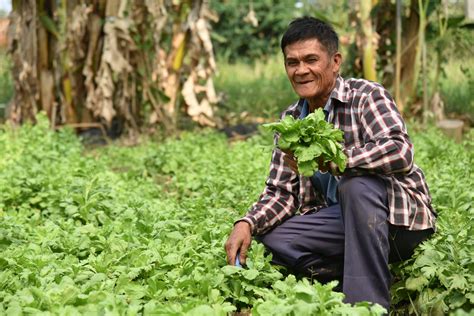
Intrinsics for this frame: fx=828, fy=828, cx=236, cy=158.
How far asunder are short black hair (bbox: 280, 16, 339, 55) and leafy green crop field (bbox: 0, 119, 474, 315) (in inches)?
24.1

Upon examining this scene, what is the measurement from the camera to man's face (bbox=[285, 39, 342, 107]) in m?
4.04

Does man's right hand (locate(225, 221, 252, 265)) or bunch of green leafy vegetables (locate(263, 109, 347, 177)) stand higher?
bunch of green leafy vegetables (locate(263, 109, 347, 177))

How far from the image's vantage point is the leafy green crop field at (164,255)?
3.20m

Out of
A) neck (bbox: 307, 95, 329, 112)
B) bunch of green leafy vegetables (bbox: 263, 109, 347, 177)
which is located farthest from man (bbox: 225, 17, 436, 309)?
bunch of green leafy vegetables (bbox: 263, 109, 347, 177)

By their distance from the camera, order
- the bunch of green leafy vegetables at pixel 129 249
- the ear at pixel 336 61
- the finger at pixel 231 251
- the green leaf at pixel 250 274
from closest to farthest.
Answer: the bunch of green leafy vegetables at pixel 129 249
the green leaf at pixel 250 274
the finger at pixel 231 251
the ear at pixel 336 61

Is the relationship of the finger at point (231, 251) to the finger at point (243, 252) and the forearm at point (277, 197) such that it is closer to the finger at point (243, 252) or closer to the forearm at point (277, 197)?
the finger at point (243, 252)

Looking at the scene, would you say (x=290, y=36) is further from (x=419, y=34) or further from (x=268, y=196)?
(x=419, y=34)

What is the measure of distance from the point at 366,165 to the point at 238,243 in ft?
2.32

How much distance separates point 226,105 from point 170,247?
878 cm

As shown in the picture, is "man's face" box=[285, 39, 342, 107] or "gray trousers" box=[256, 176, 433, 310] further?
"man's face" box=[285, 39, 342, 107]

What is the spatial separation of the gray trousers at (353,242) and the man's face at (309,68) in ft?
1.73

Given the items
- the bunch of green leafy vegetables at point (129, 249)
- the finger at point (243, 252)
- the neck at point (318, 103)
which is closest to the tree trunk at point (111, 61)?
the bunch of green leafy vegetables at point (129, 249)

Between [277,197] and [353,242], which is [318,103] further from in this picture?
[353,242]

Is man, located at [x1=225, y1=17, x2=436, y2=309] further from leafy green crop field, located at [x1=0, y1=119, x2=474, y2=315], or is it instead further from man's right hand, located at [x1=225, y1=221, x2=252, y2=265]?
leafy green crop field, located at [x1=0, y1=119, x2=474, y2=315]
